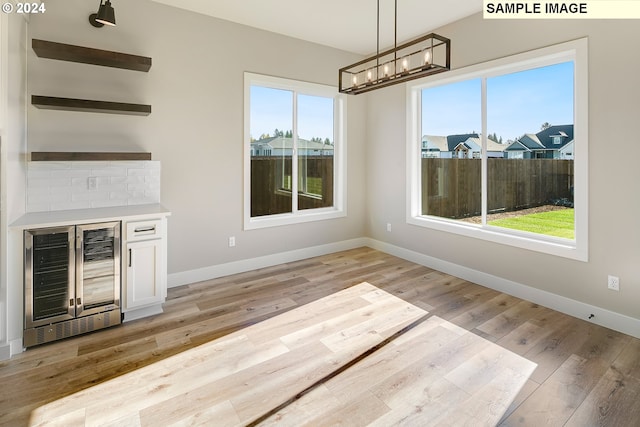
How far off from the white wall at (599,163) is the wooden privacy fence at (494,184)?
38 centimetres

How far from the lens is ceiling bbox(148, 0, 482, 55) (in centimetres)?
Answer: 351

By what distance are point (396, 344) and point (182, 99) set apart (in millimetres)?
3277

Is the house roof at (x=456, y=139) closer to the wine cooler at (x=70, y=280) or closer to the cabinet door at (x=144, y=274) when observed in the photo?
the cabinet door at (x=144, y=274)

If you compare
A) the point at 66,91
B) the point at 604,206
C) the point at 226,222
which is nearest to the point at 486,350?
the point at 604,206

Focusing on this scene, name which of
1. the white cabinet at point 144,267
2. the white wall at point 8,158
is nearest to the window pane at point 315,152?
the white cabinet at point 144,267

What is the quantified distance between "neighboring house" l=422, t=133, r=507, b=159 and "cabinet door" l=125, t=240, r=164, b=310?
3.55m

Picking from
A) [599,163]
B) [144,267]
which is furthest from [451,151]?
[144,267]

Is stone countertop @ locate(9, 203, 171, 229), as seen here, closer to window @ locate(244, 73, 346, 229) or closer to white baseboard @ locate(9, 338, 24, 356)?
white baseboard @ locate(9, 338, 24, 356)

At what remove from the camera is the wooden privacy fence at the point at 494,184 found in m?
3.39

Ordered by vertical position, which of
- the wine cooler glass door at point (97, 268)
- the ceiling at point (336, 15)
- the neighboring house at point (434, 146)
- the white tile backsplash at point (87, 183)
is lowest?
the wine cooler glass door at point (97, 268)

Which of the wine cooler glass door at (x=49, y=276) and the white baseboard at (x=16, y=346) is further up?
the wine cooler glass door at (x=49, y=276)

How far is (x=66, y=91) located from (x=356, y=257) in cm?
386

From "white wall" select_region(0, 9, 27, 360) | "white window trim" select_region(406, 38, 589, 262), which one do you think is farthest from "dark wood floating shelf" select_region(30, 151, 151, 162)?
"white window trim" select_region(406, 38, 589, 262)

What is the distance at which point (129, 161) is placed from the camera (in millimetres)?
3434
